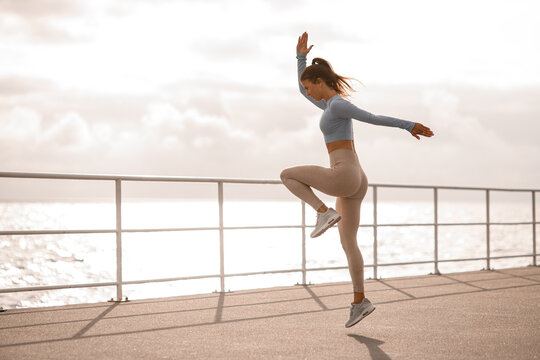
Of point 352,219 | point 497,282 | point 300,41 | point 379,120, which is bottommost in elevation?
point 497,282

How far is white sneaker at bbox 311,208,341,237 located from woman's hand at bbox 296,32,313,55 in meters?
1.19

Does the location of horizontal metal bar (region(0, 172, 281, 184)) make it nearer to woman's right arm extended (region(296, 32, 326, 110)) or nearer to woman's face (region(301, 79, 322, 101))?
woman's right arm extended (region(296, 32, 326, 110))

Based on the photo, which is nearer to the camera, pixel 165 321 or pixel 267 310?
pixel 165 321

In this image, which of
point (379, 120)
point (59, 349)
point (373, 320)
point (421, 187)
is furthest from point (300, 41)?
point (421, 187)

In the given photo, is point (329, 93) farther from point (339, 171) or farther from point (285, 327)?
point (285, 327)

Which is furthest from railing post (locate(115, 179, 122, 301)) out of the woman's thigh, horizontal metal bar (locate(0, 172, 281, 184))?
the woman's thigh

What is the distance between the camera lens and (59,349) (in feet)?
→ 10.8

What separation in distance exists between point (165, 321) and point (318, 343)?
123 cm

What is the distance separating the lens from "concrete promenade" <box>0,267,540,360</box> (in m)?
3.21

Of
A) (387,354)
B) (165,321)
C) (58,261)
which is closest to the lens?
(387,354)

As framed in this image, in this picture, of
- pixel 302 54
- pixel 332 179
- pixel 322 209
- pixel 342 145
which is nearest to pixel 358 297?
pixel 322 209

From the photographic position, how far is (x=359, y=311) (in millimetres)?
3730

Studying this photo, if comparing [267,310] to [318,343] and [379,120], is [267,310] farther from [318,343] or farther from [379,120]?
[379,120]

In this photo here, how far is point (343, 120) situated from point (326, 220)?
0.62 meters
